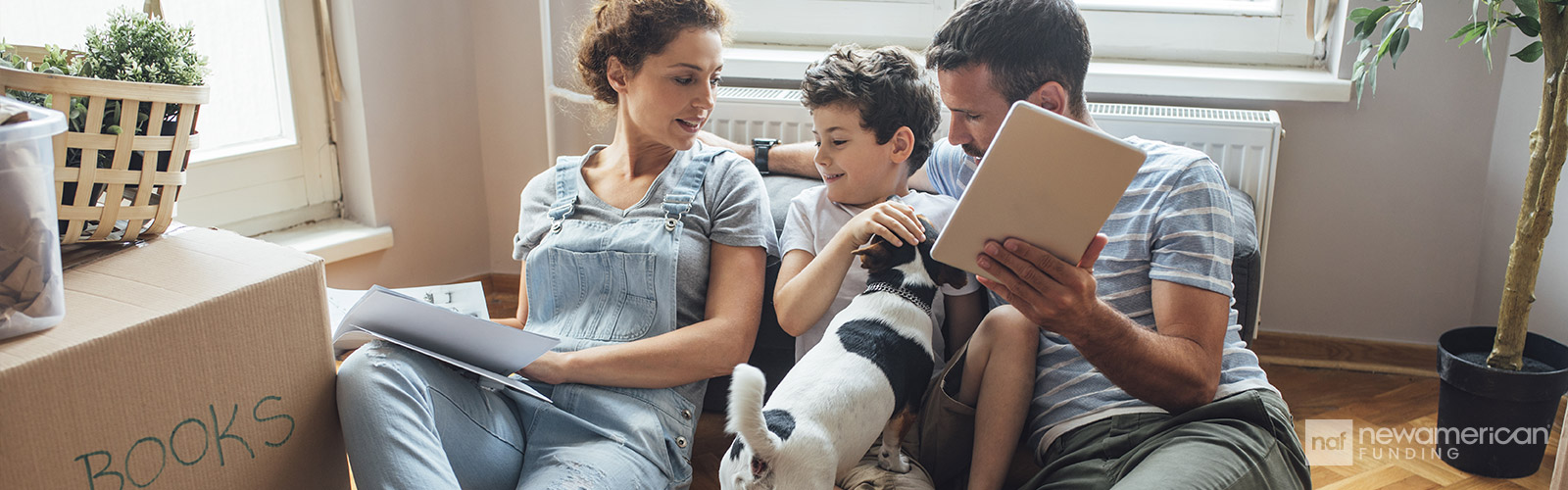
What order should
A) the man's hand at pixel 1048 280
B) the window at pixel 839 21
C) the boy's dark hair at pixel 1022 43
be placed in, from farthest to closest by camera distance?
the window at pixel 839 21
the boy's dark hair at pixel 1022 43
the man's hand at pixel 1048 280

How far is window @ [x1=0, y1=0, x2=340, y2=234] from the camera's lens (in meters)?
2.17

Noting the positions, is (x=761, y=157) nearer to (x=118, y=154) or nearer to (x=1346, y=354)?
(x=118, y=154)

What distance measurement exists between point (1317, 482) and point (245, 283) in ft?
5.84

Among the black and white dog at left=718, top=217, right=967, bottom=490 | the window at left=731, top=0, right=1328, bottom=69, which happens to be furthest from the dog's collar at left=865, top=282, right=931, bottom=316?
the window at left=731, top=0, right=1328, bottom=69

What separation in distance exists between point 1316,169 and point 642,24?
1.59 metres

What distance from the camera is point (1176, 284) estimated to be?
1.25 m

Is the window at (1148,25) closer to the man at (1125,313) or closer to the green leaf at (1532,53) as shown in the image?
the green leaf at (1532,53)

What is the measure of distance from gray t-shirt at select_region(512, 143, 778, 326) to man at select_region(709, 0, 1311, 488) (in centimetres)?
31

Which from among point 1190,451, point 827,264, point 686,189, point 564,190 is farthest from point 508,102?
point 1190,451

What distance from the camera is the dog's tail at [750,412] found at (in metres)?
1.01

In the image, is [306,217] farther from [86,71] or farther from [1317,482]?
[1317,482]

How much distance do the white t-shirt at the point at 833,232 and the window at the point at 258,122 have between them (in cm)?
134

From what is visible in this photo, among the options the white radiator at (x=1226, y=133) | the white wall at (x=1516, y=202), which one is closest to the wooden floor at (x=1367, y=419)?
the white wall at (x=1516, y=202)

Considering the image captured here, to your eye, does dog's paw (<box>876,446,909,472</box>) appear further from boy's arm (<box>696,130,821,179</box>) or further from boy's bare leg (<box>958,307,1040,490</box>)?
boy's arm (<box>696,130,821,179</box>)
